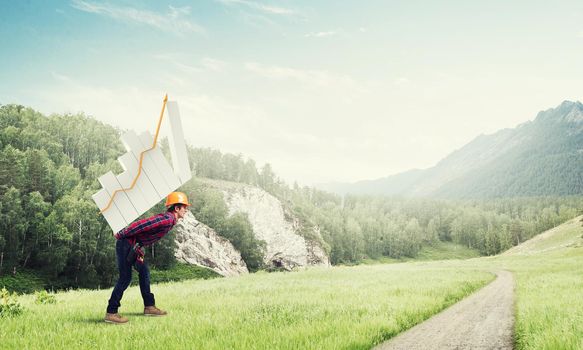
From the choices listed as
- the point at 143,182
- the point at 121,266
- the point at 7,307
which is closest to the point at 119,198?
the point at 143,182

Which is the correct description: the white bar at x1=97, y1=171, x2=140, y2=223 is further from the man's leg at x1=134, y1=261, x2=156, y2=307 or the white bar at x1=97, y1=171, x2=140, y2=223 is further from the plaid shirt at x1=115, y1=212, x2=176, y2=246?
the man's leg at x1=134, y1=261, x2=156, y2=307

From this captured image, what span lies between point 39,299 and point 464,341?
45.1 ft

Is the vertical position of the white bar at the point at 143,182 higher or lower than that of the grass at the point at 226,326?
higher

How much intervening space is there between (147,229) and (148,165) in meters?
1.98

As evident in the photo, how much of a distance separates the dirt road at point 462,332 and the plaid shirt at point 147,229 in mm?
5523

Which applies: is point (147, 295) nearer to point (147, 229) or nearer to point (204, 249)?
point (147, 229)

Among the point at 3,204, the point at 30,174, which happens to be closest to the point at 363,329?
the point at 3,204

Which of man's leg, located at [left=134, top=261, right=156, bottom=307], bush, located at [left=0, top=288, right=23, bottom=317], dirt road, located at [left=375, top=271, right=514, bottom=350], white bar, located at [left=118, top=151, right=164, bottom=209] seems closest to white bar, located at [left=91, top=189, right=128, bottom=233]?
white bar, located at [left=118, top=151, right=164, bottom=209]

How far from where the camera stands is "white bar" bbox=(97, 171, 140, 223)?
27.5 ft

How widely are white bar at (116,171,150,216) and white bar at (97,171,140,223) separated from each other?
67 mm

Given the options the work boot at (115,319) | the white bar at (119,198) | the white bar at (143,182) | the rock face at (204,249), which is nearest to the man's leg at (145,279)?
the work boot at (115,319)

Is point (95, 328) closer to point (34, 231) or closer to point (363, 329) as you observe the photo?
point (363, 329)

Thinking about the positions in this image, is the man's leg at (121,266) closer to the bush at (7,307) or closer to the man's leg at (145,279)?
the man's leg at (145,279)

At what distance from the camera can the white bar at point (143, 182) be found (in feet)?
27.4
